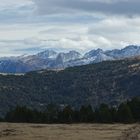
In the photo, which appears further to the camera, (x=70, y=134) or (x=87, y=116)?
(x=87, y=116)

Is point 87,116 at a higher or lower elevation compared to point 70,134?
higher

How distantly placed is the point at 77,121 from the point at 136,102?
1692cm

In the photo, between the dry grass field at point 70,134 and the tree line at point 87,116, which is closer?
the dry grass field at point 70,134

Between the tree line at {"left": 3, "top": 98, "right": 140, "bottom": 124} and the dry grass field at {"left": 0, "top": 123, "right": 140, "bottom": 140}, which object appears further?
the tree line at {"left": 3, "top": 98, "right": 140, "bottom": 124}

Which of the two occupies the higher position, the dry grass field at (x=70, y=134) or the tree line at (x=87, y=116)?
the tree line at (x=87, y=116)

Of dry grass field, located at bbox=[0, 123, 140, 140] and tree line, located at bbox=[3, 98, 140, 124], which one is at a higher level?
tree line, located at bbox=[3, 98, 140, 124]

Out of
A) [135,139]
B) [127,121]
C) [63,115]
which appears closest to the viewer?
[135,139]

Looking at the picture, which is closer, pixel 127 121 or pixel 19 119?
pixel 127 121

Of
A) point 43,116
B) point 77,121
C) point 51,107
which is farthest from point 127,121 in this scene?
point 51,107

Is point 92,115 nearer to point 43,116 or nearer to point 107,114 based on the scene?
point 107,114

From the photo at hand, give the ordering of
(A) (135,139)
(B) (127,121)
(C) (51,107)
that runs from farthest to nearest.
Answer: (C) (51,107) → (B) (127,121) → (A) (135,139)

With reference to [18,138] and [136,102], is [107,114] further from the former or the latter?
[18,138]

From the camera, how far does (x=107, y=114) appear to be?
10738cm

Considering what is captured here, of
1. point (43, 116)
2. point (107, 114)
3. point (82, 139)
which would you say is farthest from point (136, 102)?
point (82, 139)
